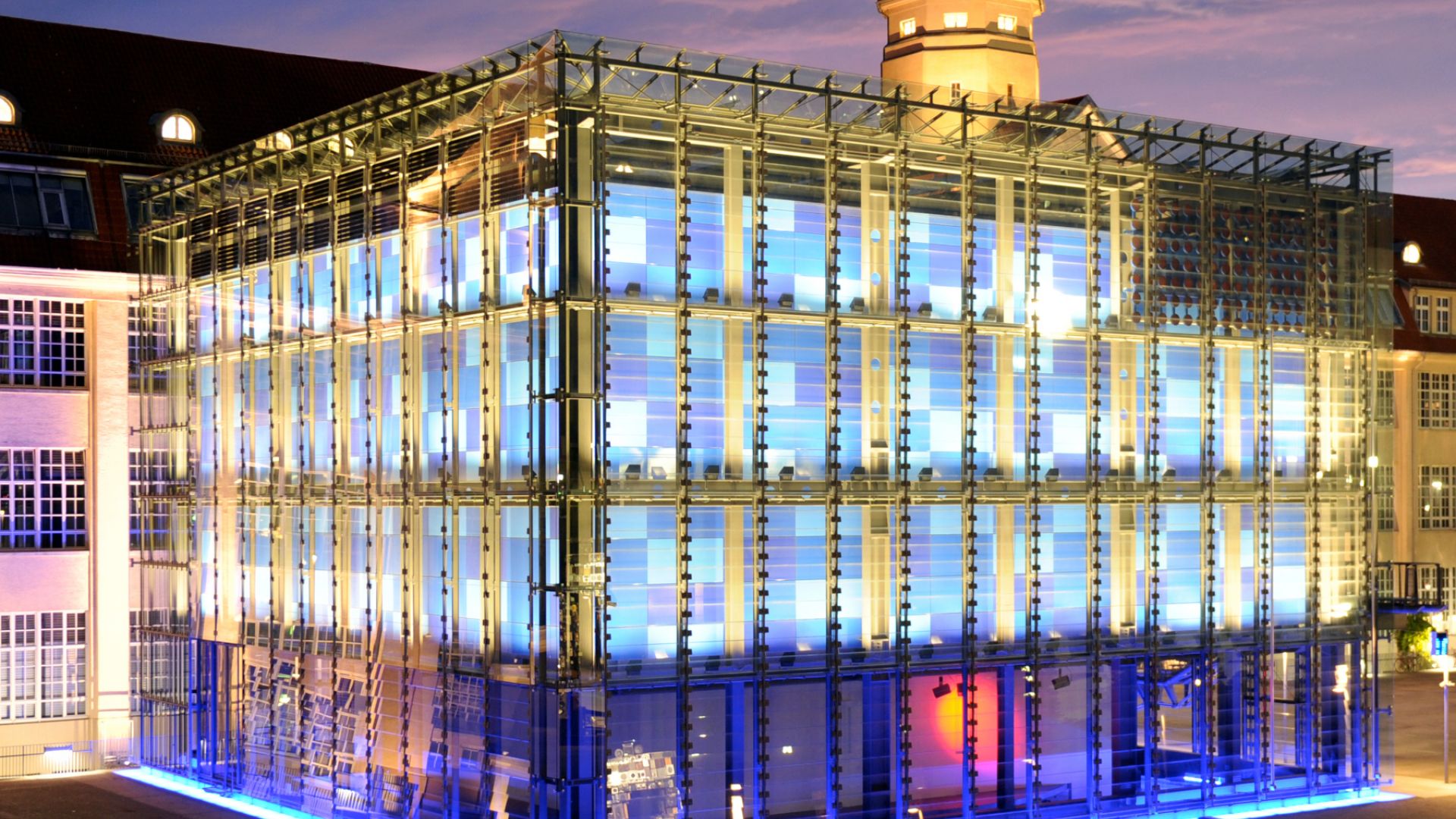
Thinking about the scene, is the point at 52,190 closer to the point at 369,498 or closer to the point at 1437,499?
the point at 369,498

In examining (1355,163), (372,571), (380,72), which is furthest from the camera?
(380,72)

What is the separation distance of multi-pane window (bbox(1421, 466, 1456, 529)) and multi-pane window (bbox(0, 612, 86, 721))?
46.7 meters

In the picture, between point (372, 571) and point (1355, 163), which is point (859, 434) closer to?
point (372, 571)

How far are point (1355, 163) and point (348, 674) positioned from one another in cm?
2159

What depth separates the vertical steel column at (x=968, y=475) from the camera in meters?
31.2

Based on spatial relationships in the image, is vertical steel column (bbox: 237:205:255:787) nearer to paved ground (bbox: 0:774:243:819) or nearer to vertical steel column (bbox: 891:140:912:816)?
paved ground (bbox: 0:774:243:819)

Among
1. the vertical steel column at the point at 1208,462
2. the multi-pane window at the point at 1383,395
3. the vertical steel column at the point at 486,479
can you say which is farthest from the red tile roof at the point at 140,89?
the multi-pane window at the point at 1383,395

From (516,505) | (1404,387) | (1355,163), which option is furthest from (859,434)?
(1404,387)

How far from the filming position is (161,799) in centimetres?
3581

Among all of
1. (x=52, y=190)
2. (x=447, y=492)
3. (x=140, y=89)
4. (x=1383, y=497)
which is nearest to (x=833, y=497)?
(x=447, y=492)

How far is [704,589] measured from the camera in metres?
28.7

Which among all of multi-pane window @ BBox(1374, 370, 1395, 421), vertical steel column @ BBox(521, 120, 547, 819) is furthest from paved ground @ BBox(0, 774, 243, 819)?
multi-pane window @ BBox(1374, 370, 1395, 421)

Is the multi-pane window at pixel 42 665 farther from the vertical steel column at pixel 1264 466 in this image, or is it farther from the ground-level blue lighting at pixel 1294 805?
the vertical steel column at pixel 1264 466

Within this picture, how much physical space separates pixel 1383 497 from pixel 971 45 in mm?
30739
